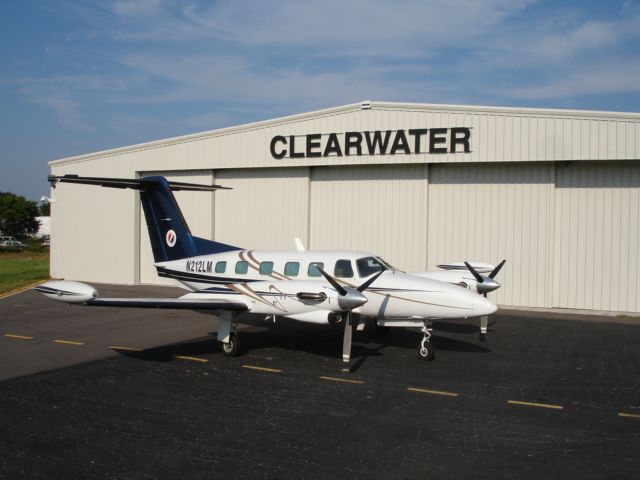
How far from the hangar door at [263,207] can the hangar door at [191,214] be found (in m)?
0.42

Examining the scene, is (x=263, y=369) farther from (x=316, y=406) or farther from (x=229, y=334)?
(x=316, y=406)

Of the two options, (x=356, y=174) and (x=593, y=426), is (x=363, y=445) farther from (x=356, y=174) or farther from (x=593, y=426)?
(x=356, y=174)

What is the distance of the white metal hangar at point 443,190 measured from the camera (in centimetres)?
1872

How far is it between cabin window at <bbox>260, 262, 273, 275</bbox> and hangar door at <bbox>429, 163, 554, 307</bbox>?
865 centimetres

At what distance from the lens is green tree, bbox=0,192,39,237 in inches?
3553

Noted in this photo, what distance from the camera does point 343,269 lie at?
13.0 meters

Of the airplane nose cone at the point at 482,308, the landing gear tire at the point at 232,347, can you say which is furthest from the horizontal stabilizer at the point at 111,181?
the airplane nose cone at the point at 482,308

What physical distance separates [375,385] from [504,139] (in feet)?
40.2

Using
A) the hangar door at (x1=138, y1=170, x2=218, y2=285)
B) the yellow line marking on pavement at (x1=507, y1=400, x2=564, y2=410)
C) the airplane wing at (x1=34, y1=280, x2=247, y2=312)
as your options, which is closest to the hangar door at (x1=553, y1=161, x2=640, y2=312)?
the yellow line marking on pavement at (x1=507, y1=400, x2=564, y2=410)

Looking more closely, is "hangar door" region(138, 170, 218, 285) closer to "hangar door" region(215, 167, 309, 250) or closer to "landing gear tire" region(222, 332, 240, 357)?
"hangar door" region(215, 167, 309, 250)

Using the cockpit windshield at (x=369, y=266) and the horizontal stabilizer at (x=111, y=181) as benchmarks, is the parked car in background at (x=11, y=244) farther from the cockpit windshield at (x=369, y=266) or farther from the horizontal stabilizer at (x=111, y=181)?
the cockpit windshield at (x=369, y=266)

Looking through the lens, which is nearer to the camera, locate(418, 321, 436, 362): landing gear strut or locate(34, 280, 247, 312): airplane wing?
locate(34, 280, 247, 312): airplane wing

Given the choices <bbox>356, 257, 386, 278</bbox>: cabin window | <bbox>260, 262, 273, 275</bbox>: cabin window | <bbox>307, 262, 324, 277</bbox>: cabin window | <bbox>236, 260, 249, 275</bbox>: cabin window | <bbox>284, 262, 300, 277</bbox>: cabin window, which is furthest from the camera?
<bbox>236, 260, 249, 275</bbox>: cabin window

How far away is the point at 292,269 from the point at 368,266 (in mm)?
1933
